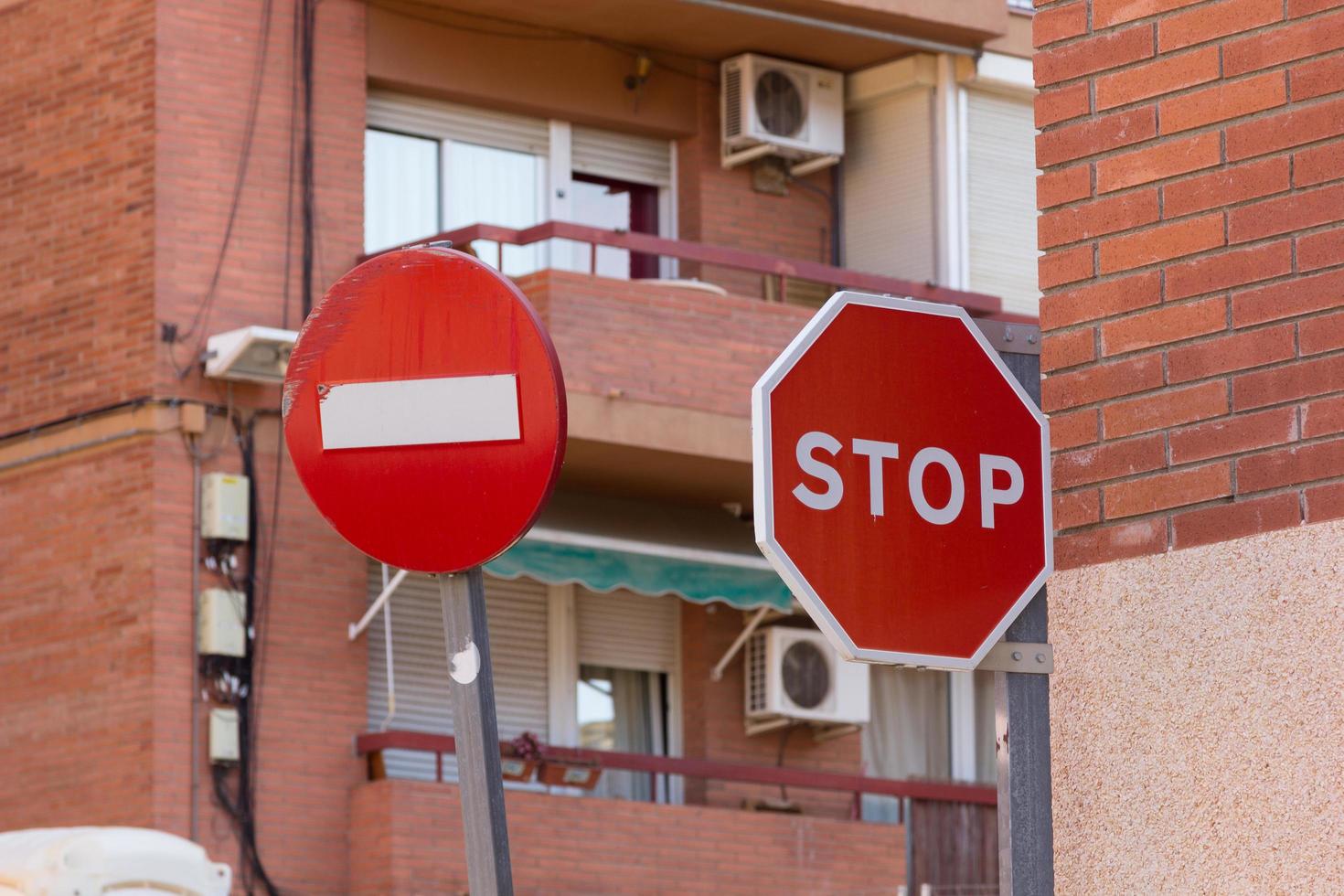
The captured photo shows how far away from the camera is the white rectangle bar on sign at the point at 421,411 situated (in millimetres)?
4008

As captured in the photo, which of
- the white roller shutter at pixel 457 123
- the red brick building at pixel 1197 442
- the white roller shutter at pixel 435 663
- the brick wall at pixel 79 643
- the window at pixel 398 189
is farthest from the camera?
the white roller shutter at pixel 457 123

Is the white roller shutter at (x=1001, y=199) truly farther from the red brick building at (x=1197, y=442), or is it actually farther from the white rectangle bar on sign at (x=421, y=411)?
the white rectangle bar on sign at (x=421, y=411)

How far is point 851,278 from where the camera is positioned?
711 inches

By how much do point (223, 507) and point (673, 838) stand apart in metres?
3.50

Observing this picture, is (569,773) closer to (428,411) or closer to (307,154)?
(307,154)

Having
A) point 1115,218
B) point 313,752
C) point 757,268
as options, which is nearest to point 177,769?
point 313,752

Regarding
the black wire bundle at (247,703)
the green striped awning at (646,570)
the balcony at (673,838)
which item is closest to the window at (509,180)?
the green striped awning at (646,570)

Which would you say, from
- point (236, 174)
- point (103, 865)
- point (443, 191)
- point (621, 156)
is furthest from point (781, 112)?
point (103, 865)

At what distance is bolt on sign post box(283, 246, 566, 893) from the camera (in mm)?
3959

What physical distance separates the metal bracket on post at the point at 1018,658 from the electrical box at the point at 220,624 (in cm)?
1233

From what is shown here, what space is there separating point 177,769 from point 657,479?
3.83m

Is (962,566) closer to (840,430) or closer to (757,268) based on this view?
(840,430)

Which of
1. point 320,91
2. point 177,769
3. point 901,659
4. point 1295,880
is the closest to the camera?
point 901,659

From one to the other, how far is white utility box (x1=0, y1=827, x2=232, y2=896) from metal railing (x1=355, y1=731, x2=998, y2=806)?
3.14 m
